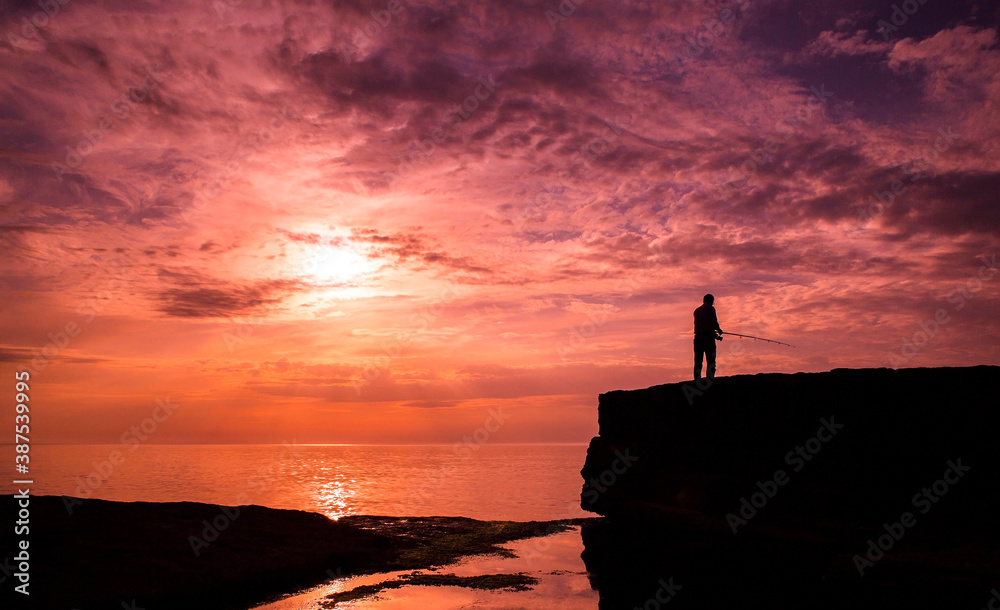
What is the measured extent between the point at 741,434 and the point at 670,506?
3.54m

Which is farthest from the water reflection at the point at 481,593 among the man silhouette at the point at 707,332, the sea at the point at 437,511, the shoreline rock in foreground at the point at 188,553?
the man silhouette at the point at 707,332

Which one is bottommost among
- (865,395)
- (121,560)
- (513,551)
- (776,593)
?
(513,551)

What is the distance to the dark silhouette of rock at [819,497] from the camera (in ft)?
30.7

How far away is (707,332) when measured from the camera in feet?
54.6

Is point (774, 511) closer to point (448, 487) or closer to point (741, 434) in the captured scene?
point (741, 434)

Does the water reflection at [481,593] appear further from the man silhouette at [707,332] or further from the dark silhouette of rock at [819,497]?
the man silhouette at [707,332]

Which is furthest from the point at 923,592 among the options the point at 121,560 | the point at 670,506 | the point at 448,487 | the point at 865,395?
the point at 448,487

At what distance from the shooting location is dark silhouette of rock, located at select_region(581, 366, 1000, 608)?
935cm

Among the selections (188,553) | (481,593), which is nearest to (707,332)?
(481,593)

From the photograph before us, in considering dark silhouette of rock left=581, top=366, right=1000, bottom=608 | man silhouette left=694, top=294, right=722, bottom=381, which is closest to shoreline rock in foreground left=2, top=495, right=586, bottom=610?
dark silhouette of rock left=581, top=366, right=1000, bottom=608

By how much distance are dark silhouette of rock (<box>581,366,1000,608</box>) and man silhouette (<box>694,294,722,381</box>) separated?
773mm

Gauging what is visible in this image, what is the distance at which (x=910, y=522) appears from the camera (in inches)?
471

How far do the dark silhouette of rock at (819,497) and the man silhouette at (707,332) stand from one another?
0.77 m

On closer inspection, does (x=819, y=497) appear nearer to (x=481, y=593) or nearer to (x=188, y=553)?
(x=481, y=593)
